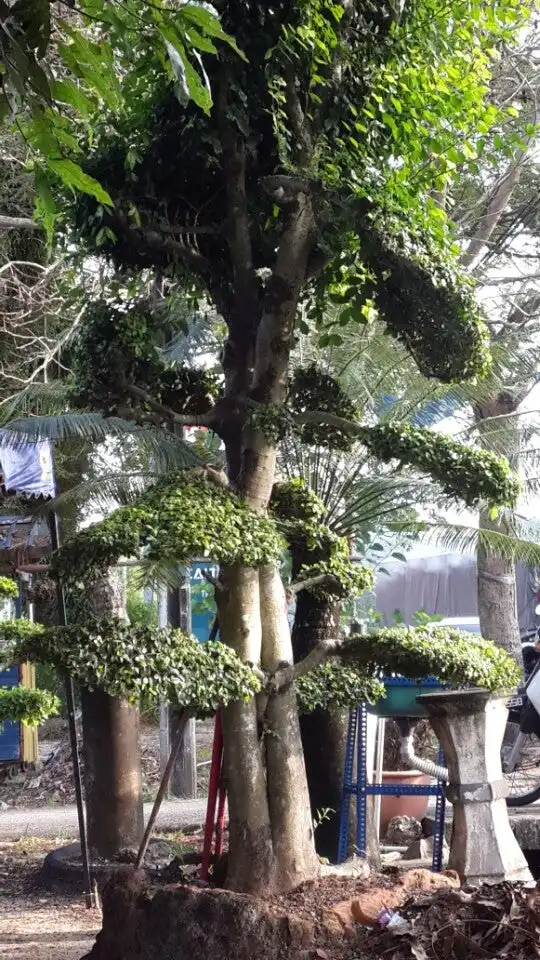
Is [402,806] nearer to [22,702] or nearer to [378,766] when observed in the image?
[378,766]

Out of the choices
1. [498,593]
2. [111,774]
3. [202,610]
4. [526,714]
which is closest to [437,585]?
[202,610]

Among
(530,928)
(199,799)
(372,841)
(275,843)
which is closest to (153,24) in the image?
(530,928)

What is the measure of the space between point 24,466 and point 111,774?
340cm

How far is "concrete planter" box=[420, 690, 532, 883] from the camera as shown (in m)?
4.91

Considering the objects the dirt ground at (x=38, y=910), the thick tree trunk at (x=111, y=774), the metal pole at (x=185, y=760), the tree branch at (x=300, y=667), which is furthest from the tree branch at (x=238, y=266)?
the metal pole at (x=185, y=760)

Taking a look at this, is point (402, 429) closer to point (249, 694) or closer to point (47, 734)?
point (249, 694)

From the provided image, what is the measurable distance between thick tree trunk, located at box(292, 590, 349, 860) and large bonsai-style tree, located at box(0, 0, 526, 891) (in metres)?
1.37

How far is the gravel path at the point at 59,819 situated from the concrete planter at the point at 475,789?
4394mm

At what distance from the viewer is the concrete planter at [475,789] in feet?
16.1

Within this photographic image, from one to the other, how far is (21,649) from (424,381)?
5342mm

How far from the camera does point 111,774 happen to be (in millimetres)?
7336

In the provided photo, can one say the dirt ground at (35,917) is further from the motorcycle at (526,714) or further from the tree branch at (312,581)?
the motorcycle at (526,714)

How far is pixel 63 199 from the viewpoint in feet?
15.6

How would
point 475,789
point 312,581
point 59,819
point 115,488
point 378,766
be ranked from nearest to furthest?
point 475,789 < point 312,581 < point 378,766 < point 115,488 < point 59,819
